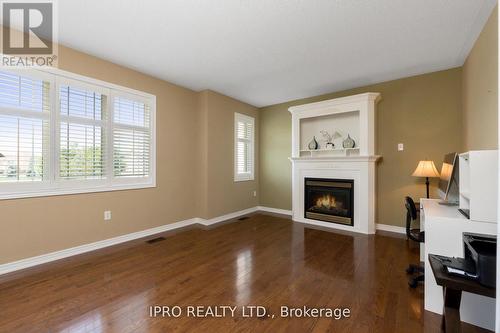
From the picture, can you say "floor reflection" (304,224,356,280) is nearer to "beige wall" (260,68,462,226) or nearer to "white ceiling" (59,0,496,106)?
"beige wall" (260,68,462,226)

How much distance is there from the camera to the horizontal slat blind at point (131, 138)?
335 cm

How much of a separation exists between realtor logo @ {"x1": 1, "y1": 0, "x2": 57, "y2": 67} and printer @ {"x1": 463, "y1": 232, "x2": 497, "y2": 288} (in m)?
3.81

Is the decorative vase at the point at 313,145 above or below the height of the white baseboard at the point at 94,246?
above

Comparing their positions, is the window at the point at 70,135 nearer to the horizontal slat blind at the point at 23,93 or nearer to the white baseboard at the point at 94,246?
the horizontal slat blind at the point at 23,93

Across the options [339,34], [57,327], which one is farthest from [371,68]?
[57,327]

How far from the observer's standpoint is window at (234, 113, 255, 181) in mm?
5059

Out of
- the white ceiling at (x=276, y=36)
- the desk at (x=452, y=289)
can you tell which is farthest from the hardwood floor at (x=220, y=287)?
the white ceiling at (x=276, y=36)

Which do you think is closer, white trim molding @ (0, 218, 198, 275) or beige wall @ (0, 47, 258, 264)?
white trim molding @ (0, 218, 198, 275)

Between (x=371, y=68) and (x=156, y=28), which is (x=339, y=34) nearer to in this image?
(x=371, y=68)

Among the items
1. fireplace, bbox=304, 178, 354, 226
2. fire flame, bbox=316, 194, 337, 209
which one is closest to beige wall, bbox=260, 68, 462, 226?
fireplace, bbox=304, 178, 354, 226

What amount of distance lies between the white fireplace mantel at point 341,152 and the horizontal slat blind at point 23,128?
156 inches

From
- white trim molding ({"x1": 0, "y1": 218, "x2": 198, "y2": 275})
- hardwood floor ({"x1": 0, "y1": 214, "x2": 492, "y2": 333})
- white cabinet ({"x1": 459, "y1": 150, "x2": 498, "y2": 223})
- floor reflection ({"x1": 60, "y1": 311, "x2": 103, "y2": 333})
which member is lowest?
floor reflection ({"x1": 60, "y1": 311, "x2": 103, "y2": 333})

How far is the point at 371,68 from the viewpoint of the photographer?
3.39 metres

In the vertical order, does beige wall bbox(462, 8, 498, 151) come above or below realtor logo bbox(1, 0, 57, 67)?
below
